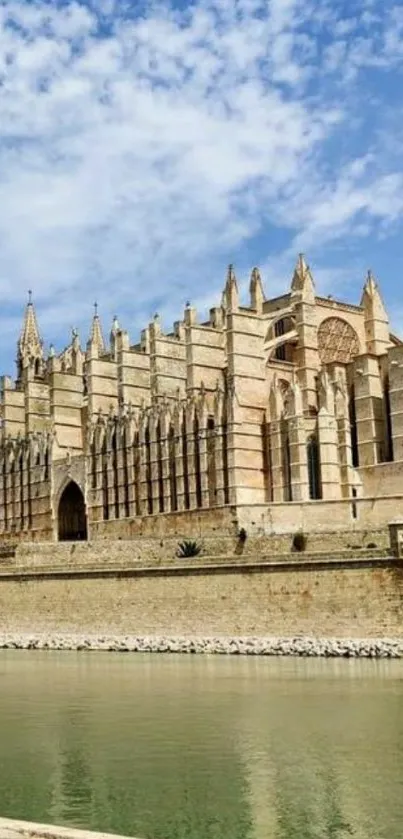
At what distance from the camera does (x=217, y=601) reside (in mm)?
29875

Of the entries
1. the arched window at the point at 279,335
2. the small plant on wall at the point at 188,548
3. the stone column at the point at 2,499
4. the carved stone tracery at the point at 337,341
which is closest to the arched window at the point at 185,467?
the arched window at the point at 279,335

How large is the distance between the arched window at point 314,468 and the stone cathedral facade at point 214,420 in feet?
0.16

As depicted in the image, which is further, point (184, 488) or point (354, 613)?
point (184, 488)

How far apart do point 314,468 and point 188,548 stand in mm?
6554

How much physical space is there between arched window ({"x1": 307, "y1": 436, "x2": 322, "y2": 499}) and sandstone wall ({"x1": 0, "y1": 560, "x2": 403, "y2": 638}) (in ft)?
29.7

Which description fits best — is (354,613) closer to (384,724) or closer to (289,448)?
(384,724)

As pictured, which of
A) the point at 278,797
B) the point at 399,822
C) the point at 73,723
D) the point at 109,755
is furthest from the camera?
the point at 73,723

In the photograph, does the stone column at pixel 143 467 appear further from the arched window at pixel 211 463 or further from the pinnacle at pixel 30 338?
the pinnacle at pixel 30 338

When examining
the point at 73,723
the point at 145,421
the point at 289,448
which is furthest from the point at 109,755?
the point at 145,421

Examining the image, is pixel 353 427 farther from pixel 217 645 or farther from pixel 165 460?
pixel 217 645

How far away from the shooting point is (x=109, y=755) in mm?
15414

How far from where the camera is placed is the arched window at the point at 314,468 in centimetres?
3872

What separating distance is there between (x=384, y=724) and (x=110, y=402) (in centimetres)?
3344

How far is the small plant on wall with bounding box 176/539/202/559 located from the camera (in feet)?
113
